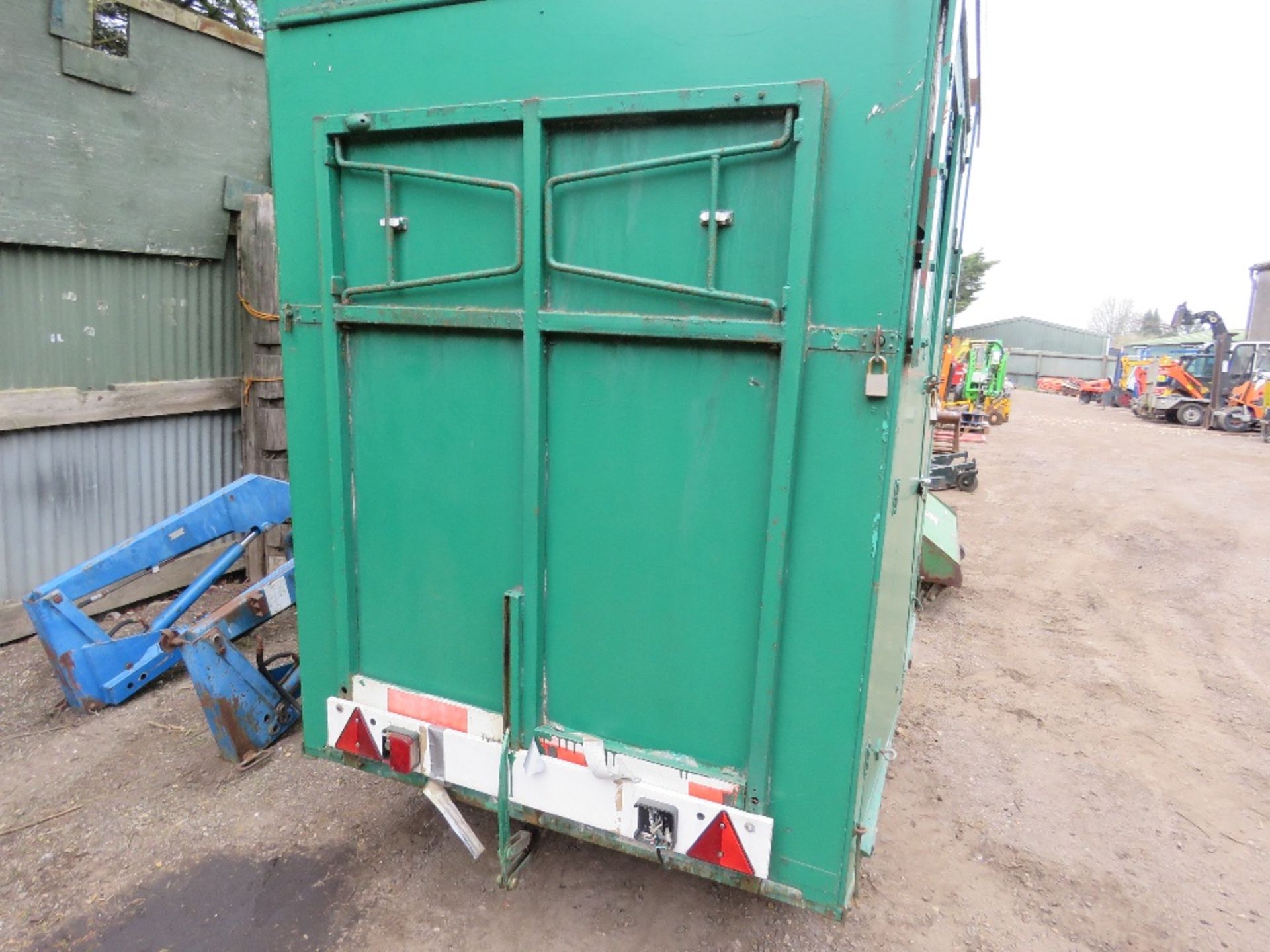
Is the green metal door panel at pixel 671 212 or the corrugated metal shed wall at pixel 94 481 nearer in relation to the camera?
the green metal door panel at pixel 671 212

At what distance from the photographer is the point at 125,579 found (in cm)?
393

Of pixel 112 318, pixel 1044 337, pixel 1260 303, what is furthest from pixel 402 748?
pixel 1044 337

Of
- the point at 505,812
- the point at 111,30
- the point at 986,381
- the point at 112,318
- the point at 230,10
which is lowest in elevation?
the point at 505,812

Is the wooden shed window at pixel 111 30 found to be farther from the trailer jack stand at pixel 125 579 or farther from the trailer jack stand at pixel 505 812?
the trailer jack stand at pixel 505 812

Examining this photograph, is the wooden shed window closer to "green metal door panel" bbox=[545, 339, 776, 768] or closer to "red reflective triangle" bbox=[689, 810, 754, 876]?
"green metal door panel" bbox=[545, 339, 776, 768]

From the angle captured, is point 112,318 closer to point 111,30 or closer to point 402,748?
point 111,30

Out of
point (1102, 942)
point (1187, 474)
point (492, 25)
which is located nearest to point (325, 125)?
point (492, 25)

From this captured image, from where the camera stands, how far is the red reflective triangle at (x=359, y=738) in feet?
8.04

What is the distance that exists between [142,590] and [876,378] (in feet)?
17.3

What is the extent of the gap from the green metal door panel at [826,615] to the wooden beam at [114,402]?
4.74 m

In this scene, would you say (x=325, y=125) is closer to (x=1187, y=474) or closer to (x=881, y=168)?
(x=881, y=168)

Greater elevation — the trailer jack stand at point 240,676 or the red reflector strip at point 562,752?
the red reflector strip at point 562,752

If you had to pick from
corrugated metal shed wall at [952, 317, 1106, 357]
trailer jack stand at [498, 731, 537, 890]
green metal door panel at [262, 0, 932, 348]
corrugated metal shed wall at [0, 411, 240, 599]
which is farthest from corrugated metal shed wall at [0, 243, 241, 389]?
corrugated metal shed wall at [952, 317, 1106, 357]

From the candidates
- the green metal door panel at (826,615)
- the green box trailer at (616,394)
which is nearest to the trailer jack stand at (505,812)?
the green box trailer at (616,394)
